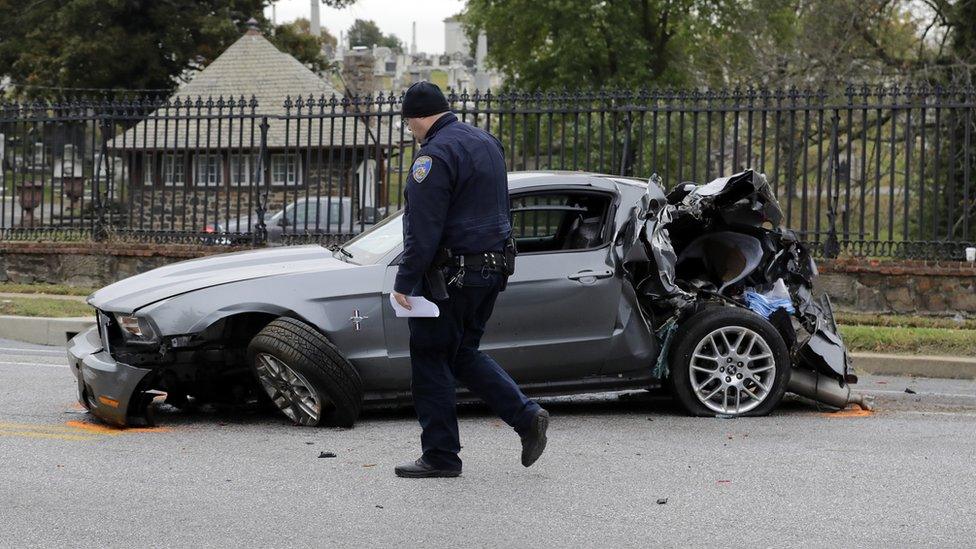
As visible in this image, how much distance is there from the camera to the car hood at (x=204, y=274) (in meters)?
7.33

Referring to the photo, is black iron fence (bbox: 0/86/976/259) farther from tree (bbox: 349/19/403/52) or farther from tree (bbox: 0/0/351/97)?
tree (bbox: 349/19/403/52)

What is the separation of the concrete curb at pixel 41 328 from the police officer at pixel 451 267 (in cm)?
665

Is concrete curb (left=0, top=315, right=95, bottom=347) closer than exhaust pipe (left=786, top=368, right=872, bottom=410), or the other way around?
exhaust pipe (left=786, top=368, right=872, bottom=410)

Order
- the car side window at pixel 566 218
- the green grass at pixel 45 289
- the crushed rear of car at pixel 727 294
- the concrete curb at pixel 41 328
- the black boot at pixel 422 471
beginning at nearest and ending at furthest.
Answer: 1. the black boot at pixel 422 471
2. the crushed rear of car at pixel 727 294
3. the car side window at pixel 566 218
4. the concrete curb at pixel 41 328
5. the green grass at pixel 45 289

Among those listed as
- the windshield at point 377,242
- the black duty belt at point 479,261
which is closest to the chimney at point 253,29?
the windshield at point 377,242

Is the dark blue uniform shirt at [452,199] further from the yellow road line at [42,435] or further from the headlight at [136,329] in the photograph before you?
the yellow road line at [42,435]

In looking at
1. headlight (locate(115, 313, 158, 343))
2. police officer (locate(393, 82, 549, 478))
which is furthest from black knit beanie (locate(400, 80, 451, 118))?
headlight (locate(115, 313, 158, 343))

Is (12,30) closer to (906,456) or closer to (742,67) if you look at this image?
(742,67)

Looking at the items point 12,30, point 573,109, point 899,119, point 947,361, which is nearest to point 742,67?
point 899,119

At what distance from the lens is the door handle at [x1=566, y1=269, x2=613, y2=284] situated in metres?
7.79

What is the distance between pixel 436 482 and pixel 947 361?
5780 millimetres

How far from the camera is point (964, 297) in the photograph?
1281 cm

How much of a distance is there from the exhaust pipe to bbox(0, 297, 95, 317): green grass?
705 cm

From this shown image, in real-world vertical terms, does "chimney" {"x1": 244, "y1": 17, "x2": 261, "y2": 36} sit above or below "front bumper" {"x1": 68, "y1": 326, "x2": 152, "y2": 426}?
above
